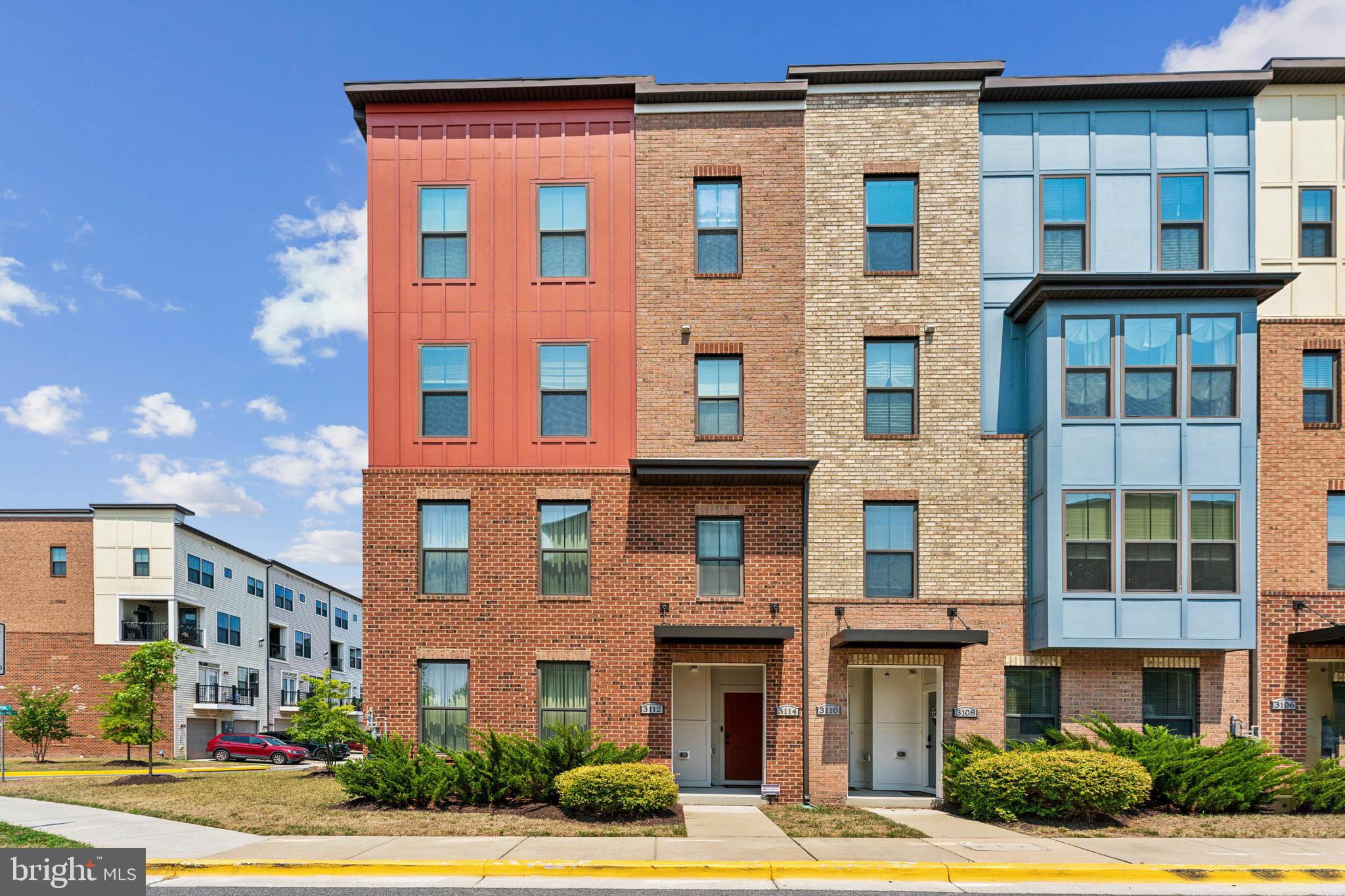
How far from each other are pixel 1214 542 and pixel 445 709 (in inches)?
585

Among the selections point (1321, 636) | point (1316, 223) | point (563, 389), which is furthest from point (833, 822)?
point (1316, 223)

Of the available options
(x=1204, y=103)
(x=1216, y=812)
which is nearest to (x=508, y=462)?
(x=1216, y=812)

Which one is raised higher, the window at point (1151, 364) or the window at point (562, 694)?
the window at point (1151, 364)

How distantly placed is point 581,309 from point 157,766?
25.7 m

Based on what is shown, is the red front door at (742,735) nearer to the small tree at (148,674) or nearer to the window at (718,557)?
the window at (718,557)

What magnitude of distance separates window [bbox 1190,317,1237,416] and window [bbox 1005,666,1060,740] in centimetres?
569

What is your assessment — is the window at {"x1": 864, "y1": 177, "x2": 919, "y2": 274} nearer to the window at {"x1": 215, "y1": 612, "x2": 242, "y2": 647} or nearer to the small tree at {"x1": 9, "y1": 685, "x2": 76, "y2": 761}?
the small tree at {"x1": 9, "y1": 685, "x2": 76, "y2": 761}

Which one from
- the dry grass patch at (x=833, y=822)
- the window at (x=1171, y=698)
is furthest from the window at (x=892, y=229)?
the dry grass patch at (x=833, y=822)

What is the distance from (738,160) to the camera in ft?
57.5

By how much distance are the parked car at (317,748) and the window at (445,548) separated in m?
11.5

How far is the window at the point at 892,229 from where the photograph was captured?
17.5 metres

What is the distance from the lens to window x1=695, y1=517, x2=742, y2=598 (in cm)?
1695

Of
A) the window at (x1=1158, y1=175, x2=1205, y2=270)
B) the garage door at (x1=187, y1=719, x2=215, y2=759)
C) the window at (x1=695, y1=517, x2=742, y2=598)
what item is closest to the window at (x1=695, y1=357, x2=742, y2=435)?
the window at (x1=695, y1=517, x2=742, y2=598)

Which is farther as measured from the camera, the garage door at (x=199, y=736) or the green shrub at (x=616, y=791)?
the garage door at (x=199, y=736)
